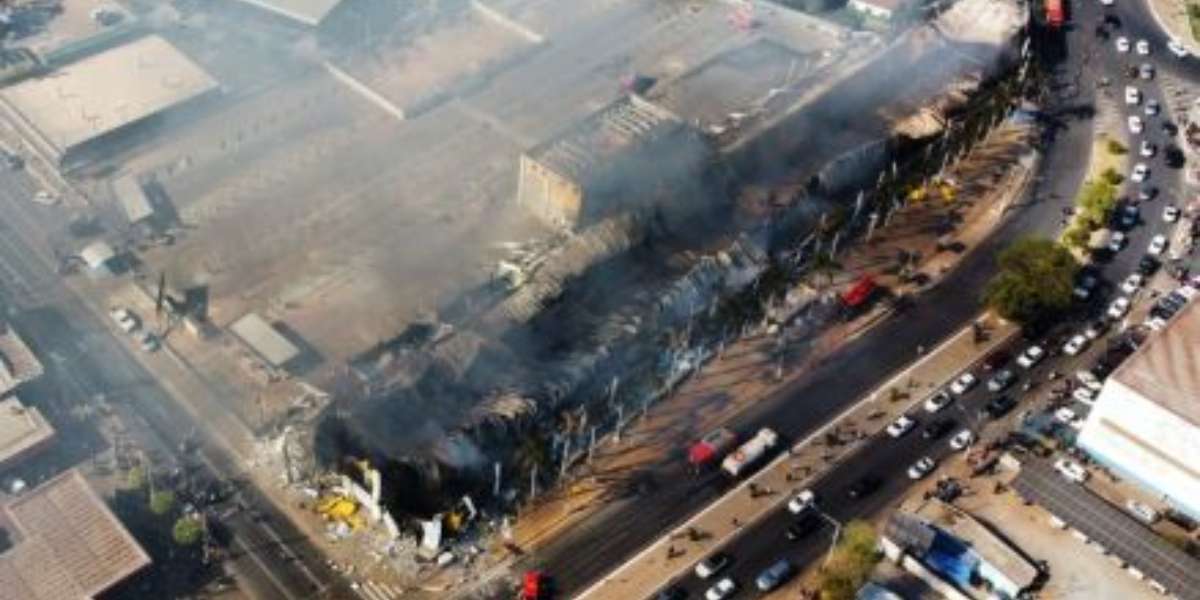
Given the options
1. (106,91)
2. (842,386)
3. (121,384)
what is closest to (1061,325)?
(842,386)

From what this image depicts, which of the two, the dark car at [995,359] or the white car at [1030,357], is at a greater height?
the white car at [1030,357]

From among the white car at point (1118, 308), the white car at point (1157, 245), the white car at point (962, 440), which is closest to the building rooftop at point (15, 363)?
the white car at point (962, 440)

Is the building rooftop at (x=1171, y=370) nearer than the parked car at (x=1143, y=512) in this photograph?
Yes

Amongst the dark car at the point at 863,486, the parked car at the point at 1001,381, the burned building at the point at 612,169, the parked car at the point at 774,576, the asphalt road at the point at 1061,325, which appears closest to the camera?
the parked car at the point at 774,576

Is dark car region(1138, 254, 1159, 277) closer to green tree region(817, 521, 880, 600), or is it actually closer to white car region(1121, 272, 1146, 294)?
white car region(1121, 272, 1146, 294)

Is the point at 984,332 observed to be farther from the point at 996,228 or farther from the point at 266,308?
the point at 266,308

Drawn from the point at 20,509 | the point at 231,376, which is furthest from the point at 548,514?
the point at 20,509

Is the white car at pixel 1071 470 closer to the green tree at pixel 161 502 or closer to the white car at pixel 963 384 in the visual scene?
the white car at pixel 963 384

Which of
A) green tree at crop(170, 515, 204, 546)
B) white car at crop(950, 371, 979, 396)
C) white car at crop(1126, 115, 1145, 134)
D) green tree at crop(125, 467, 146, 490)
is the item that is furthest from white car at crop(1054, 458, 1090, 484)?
green tree at crop(125, 467, 146, 490)
